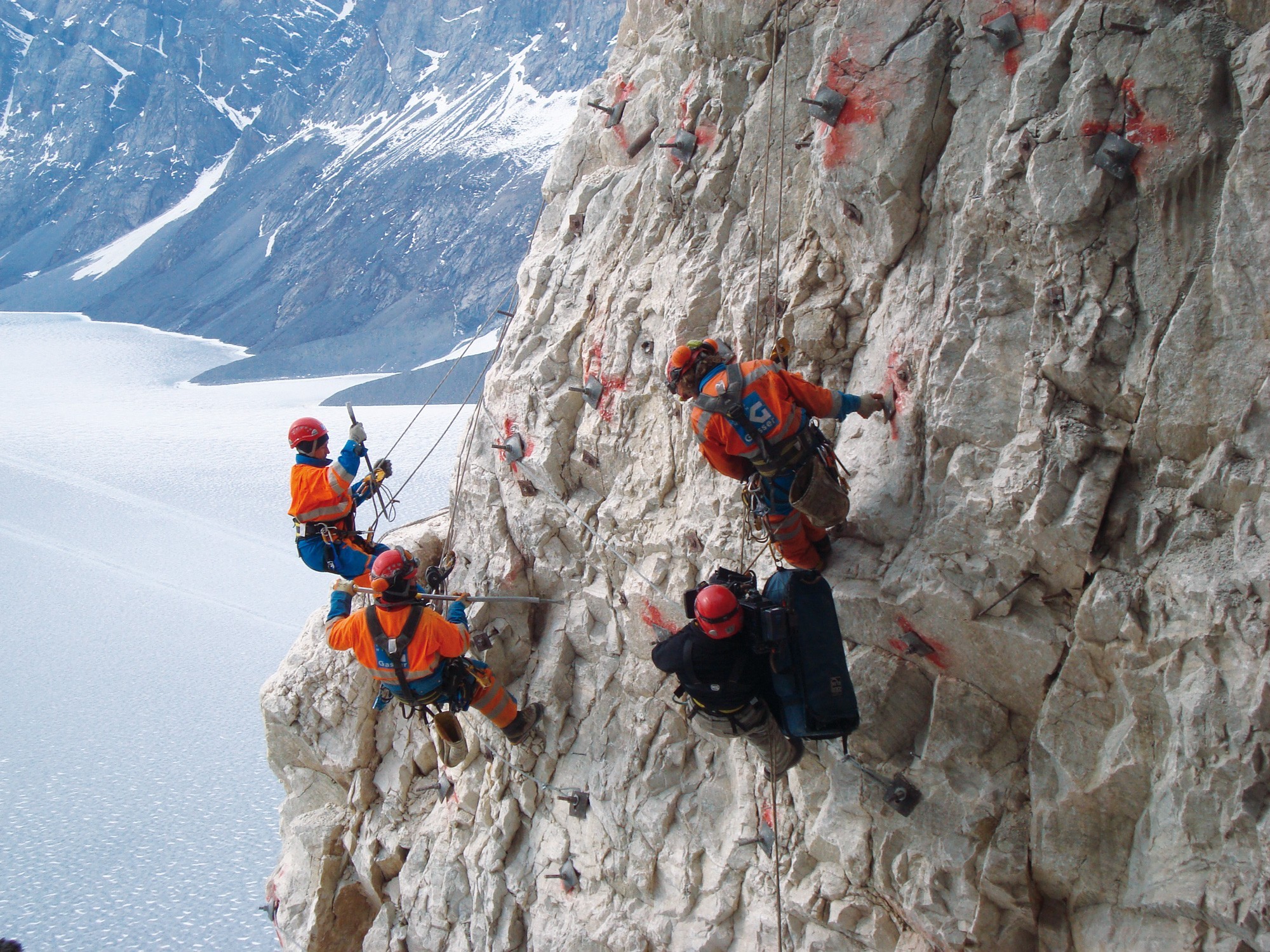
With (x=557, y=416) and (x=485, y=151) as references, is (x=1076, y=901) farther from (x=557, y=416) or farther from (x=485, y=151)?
(x=485, y=151)

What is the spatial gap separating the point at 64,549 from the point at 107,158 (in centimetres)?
5653

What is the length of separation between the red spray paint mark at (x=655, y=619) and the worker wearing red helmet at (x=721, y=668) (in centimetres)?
95

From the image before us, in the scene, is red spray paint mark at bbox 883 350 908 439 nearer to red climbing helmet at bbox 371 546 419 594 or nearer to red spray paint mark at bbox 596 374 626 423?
red spray paint mark at bbox 596 374 626 423

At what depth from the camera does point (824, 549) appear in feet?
11.5

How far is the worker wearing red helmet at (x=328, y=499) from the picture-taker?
508 cm

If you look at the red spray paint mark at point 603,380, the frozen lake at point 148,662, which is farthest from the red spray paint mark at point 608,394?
the frozen lake at point 148,662

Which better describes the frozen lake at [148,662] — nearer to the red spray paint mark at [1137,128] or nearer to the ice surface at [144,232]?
the red spray paint mark at [1137,128]

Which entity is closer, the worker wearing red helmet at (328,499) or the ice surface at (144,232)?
the worker wearing red helmet at (328,499)

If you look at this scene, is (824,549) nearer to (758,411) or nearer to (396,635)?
(758,411)

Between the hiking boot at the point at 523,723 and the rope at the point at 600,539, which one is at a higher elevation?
the rope at the point at 600,539

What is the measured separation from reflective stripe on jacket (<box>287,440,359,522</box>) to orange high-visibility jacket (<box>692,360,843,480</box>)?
269 cm

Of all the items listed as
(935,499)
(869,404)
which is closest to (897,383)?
(869,404)

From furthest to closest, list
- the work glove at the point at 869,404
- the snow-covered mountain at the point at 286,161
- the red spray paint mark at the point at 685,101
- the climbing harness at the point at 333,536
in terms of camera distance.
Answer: the snow-covered mountain at the point at 286,161 → the climbing harness at the point at 333,536 → the red spray paint mark at the point at 685,101 → the work glove at the point at 869,404

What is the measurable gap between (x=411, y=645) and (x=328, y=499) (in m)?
1.29
